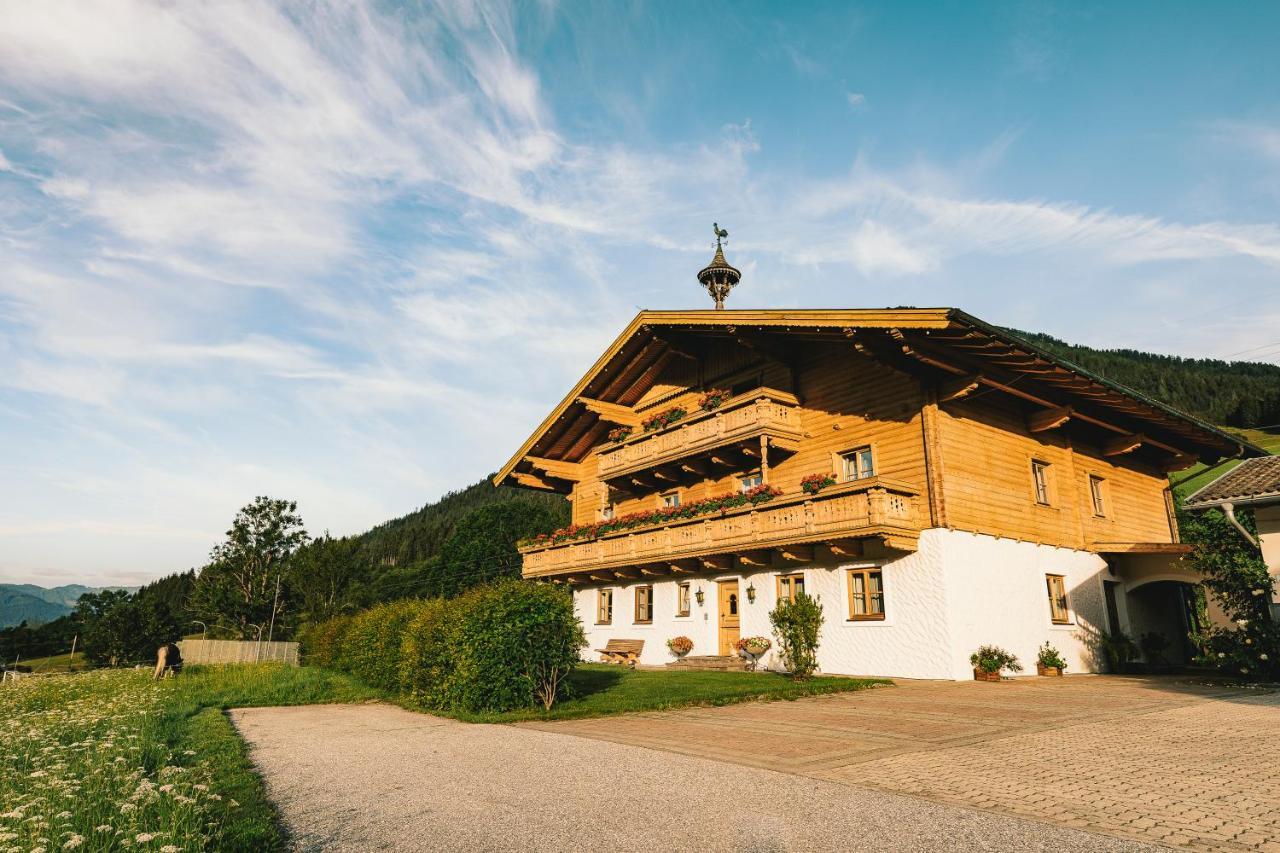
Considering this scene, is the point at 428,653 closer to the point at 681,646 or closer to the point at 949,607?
the point at 681,646

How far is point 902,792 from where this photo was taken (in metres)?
6.43

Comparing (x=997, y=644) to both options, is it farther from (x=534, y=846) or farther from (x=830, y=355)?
(x=534, y=846)

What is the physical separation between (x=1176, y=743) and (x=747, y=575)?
47.4 ft

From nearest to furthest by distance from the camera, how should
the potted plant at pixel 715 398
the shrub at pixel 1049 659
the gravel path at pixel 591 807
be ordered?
the gravel path at pixel 591 807 < the shrub at pixel 1049 659 < the potted plant at pixel 715 398

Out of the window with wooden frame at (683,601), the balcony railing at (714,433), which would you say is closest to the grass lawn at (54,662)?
the balcony railing at (714,433)

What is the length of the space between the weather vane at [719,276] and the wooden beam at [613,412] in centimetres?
578

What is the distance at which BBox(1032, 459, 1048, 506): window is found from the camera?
2142 cm

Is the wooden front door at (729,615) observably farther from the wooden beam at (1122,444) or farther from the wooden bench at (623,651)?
the wooden beam at (1122,444)

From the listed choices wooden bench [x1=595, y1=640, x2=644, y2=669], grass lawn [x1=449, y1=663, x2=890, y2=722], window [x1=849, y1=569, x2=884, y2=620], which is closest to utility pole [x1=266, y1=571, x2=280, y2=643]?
wooden bench [x1=595, y1=640, x2=644, y2=669]

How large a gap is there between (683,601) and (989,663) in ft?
32.8

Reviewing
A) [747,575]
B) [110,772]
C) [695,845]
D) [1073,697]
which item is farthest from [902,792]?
[747,575]

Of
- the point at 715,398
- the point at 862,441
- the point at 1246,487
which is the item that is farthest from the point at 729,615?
the point at 1246,487

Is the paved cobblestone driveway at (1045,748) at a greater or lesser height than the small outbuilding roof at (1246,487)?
lesser

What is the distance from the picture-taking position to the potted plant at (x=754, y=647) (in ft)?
68.8
